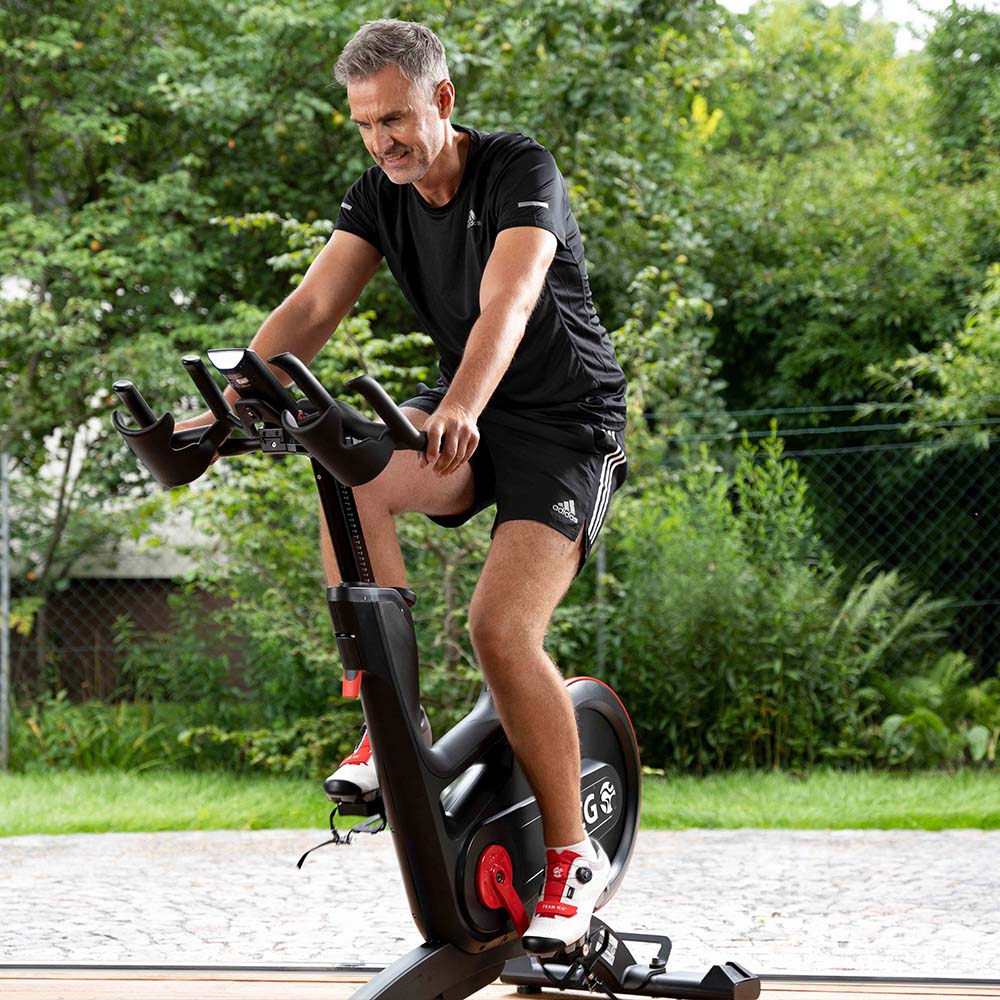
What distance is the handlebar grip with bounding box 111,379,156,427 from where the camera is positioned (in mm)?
1981

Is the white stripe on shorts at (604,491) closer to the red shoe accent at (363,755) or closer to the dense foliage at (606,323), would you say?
the red shoe accent at (363,755)

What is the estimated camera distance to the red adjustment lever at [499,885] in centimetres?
216

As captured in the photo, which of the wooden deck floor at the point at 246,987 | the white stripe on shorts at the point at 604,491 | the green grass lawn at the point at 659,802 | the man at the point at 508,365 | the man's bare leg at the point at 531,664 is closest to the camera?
the man at the point at 508,365

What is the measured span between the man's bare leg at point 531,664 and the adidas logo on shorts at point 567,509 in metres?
0.03

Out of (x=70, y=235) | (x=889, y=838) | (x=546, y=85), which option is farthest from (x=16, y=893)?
(x=546, y=85)

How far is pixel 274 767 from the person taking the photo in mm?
5133

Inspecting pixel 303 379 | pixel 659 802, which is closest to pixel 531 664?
pixel 303 379

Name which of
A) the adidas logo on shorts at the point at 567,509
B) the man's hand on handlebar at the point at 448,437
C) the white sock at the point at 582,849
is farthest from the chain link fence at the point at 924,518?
the man's hand on handlebar at the point at 448,437

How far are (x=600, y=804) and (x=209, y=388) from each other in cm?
113

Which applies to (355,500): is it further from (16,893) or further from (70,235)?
(70,235)

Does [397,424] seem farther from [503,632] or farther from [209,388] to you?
[503,632]

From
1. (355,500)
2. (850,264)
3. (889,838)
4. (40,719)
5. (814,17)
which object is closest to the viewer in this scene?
(355,500)

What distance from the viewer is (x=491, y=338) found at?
75.4 inches

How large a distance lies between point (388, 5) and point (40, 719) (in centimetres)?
367
